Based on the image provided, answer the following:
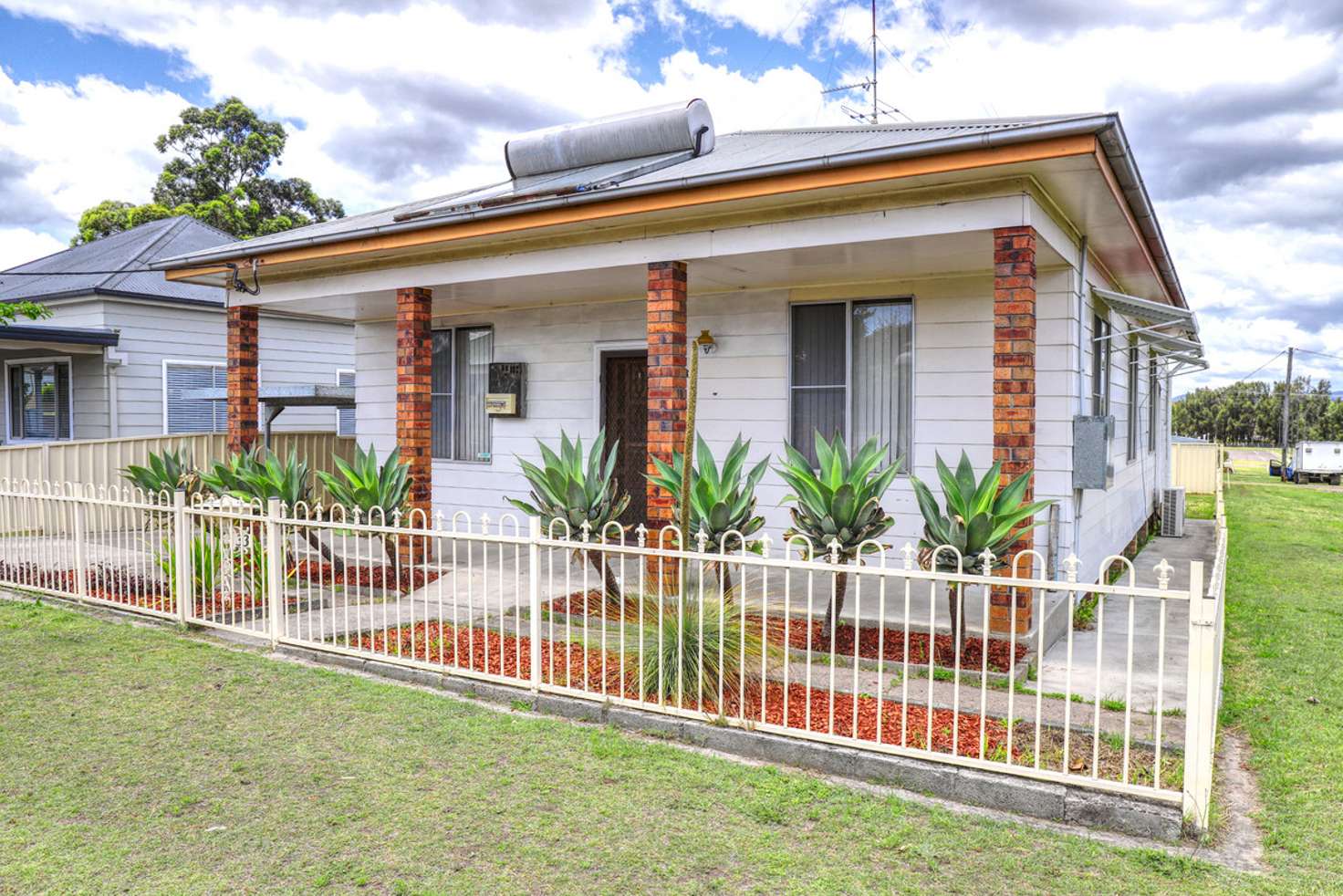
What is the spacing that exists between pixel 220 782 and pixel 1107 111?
561 cm

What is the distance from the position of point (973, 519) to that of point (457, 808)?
3070 millimetres

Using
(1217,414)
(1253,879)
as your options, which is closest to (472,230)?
(1253,879)

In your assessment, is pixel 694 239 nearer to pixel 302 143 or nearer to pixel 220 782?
pixel 220 782

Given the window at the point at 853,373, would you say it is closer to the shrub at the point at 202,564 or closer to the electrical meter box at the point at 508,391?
the electrical meter box at the point at 508,391

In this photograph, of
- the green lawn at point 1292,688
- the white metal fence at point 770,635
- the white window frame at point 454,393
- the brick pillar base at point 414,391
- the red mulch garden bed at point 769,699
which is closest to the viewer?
the green lawn at point 1292,688

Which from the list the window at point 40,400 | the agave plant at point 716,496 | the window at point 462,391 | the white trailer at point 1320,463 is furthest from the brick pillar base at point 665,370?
the white trailer at point 1320,463

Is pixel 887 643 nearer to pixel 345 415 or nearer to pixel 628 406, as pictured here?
pixel 628 406

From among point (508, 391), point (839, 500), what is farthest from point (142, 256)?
point (839, 500)

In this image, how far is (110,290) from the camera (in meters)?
13.6

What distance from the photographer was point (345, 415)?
54.6ft

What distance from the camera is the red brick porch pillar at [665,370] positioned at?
697cm

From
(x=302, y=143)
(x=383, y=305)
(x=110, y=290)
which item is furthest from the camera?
(x=302, y=143)

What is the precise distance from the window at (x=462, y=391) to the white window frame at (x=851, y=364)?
3.93 metres

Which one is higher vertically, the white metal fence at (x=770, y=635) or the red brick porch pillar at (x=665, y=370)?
the red brick porch pillar at (x=665, y=370)
